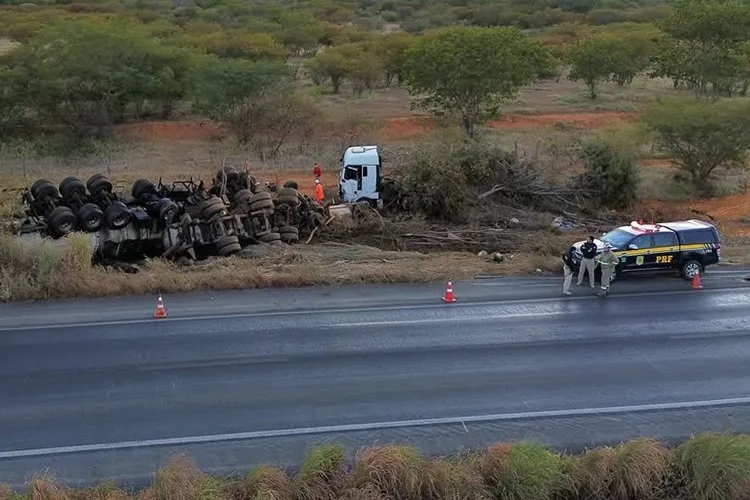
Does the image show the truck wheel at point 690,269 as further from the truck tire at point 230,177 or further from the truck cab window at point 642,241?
the truck tire at point 230,177

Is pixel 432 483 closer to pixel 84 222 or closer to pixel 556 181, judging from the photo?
pixel 84 222

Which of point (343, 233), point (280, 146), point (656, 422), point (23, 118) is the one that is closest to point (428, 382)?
point (656, 422)

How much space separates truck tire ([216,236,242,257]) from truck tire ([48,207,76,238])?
12.1 feet

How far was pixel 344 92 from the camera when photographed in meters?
57.2

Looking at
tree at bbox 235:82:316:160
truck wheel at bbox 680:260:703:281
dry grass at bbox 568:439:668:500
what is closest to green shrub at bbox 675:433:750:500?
dry grass at bbox 568:439:668:500

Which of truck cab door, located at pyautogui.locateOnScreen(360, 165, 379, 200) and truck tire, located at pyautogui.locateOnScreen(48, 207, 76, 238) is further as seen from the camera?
truck cab door, located at pyautogui.locateOnScreen(360, 165, 379, 200)

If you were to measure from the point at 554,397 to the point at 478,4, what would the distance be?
312 ft

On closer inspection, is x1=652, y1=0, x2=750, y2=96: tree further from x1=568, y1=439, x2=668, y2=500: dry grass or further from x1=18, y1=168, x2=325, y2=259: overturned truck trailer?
x1=568, y1=439, x2=668, y2=500: dry grass

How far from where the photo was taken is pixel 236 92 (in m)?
41.1

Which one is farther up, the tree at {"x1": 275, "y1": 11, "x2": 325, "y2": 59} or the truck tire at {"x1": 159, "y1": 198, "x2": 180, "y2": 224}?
the tree at {"x1": 275, "y1": 11, "x2": 325, "y2": 59}

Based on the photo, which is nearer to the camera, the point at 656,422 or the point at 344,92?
the point at 656,422

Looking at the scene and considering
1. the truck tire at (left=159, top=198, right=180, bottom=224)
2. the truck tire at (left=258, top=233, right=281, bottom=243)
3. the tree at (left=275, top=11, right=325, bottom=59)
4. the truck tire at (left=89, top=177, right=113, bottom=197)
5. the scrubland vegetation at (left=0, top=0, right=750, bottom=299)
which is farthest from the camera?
the tree at (left=275, top=11, right=325, bottom=59)

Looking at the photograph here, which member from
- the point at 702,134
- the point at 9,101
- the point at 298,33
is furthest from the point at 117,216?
the point at 298,33

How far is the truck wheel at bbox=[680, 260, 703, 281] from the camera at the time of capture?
832 inches
